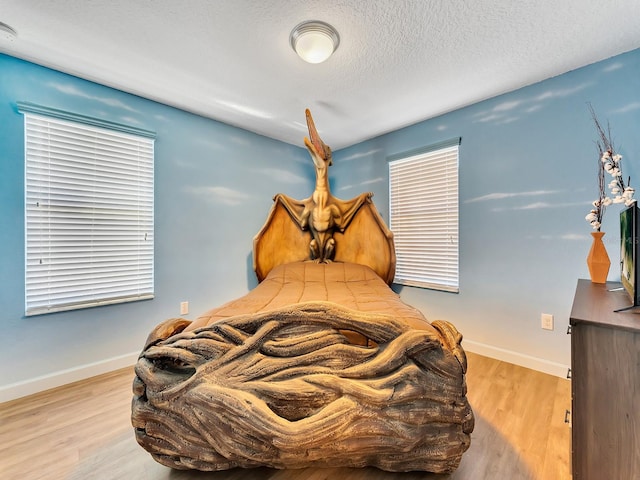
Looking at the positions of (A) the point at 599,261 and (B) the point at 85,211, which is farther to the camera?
(B) the point at 85,211

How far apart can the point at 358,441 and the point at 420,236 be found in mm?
2177

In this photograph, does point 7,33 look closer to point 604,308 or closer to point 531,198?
point 604,308

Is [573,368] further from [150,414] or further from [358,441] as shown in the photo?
[150,414]

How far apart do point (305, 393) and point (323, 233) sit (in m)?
1.30

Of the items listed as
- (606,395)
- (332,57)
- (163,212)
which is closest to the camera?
(606,395)

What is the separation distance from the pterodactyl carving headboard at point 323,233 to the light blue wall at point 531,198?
0.94 meters

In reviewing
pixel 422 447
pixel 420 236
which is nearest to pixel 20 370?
pixel 422 447

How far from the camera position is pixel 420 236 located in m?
2.76

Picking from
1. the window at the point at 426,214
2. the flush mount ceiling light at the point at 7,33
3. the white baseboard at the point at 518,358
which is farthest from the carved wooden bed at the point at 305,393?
the flush mount ceiling light at the point at 7,33

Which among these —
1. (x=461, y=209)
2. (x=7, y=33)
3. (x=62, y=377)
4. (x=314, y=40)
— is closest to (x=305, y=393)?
(x=314, y=40)

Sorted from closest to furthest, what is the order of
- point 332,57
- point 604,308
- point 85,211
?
1. point 604,308
2. point 332,57
3. point 85,211

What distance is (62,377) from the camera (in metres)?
1.87

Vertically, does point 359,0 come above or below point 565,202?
above

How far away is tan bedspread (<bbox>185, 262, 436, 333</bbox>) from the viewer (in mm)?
1181
